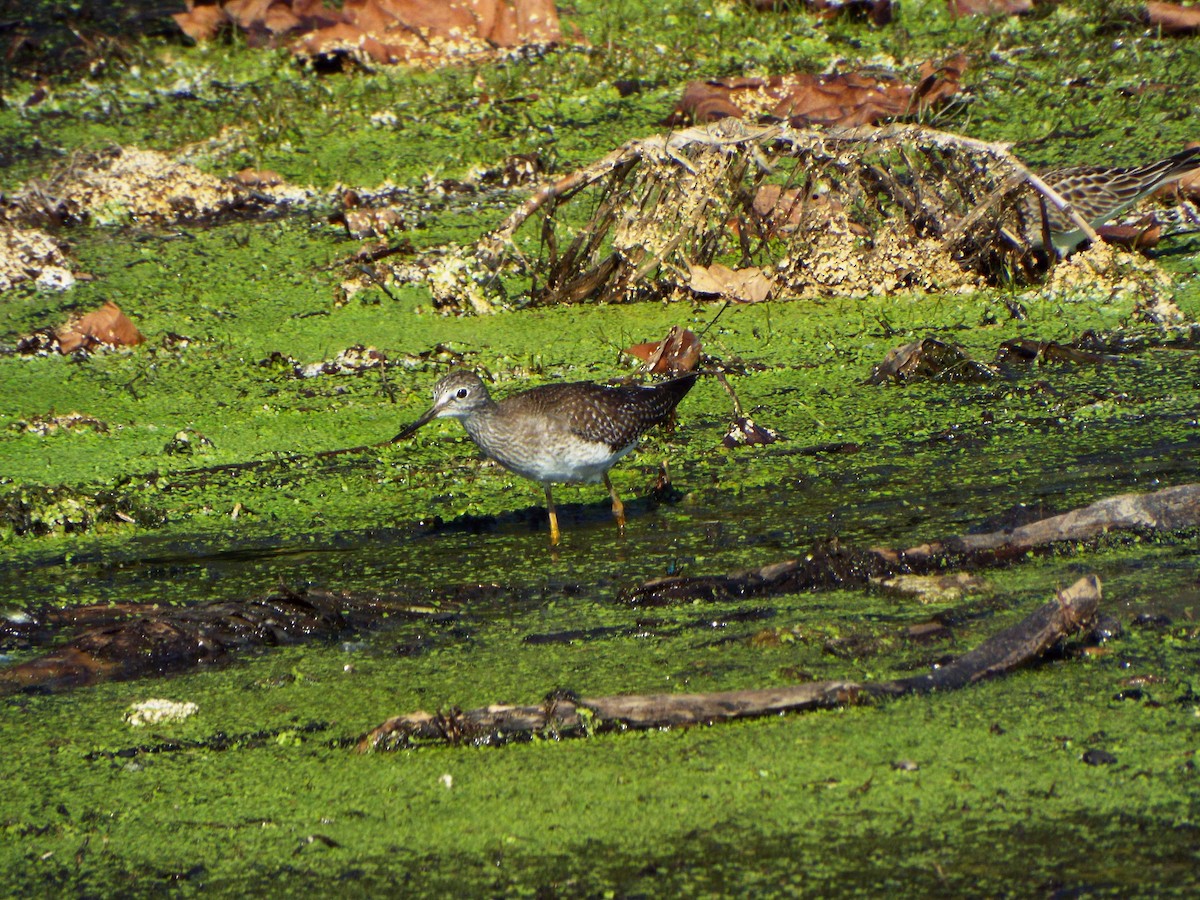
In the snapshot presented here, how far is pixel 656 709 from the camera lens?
3605mm

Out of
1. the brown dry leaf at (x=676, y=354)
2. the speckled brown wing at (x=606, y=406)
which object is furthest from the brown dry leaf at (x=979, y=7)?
the speckled brown wing at (x=606, y=406)

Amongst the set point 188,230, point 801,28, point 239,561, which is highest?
point 801,28

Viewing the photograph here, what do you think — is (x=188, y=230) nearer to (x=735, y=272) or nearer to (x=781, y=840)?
(x=735, y=272)

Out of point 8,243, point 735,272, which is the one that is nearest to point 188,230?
point 8,243

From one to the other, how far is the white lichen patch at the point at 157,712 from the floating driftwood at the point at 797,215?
3.90 metres

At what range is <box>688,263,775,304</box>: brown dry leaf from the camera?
25.2ft

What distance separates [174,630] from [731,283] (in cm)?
401

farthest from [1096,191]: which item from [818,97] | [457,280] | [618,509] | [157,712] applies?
[157,712]

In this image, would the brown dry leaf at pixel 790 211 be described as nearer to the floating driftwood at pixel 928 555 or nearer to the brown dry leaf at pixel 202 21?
the floating driftwood at pixel 928 555

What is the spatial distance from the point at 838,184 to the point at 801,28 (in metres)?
3.13

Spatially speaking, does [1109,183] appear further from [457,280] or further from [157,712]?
[157,712]

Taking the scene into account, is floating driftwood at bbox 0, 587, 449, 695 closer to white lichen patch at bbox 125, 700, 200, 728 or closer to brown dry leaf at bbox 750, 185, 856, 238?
white lichen patch at bbox 125, 700, 200, 728

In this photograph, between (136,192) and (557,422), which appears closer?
(557,422)

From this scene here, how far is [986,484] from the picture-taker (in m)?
5.50
